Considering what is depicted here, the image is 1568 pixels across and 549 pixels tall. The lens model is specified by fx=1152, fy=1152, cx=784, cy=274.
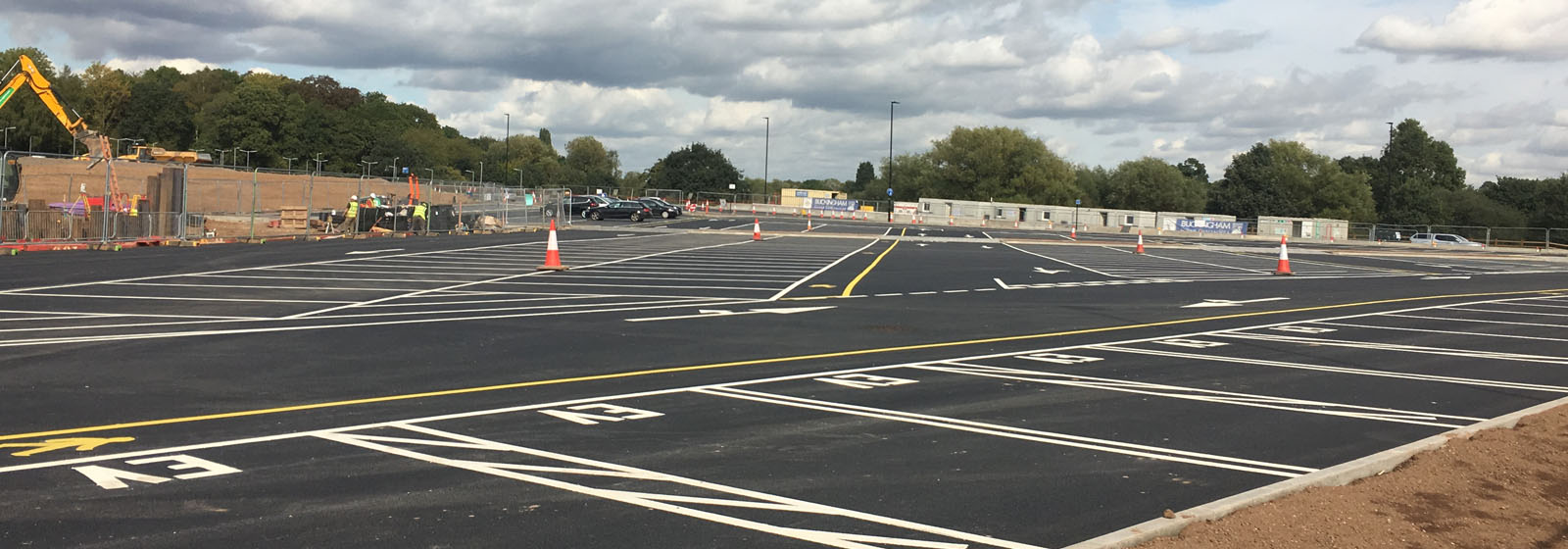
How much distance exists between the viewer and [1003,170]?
122m

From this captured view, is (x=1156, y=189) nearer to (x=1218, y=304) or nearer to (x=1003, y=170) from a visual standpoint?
(x=1003, y=170)

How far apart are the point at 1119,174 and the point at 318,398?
412 feet

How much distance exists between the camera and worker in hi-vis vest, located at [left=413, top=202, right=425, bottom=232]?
38.3 meters

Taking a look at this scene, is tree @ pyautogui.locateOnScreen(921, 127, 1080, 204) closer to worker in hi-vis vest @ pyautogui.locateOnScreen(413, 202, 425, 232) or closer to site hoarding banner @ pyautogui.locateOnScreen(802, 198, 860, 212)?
site hoarding banner @ pyautogui.locateOnScreen(802, 198, 860, 212)

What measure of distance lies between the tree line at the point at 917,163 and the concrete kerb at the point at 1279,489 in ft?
294

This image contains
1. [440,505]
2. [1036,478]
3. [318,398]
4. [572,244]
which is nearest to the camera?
[440,505]

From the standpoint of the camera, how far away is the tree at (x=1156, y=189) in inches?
4673

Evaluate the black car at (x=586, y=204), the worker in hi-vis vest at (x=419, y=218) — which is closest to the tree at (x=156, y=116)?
the black car at (x=586, y=204)

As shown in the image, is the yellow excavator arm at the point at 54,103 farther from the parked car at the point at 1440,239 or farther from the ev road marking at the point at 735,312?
the parked car at the point at 1440,239

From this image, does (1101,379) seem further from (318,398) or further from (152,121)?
(152,121)

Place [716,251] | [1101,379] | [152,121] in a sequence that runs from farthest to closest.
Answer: [152,121] < [716,251] < [1101,379]

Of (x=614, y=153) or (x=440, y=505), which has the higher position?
(x=614, y=153)

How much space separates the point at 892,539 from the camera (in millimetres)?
5348

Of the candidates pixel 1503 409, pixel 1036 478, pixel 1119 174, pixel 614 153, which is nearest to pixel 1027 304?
pixel 1503 409
